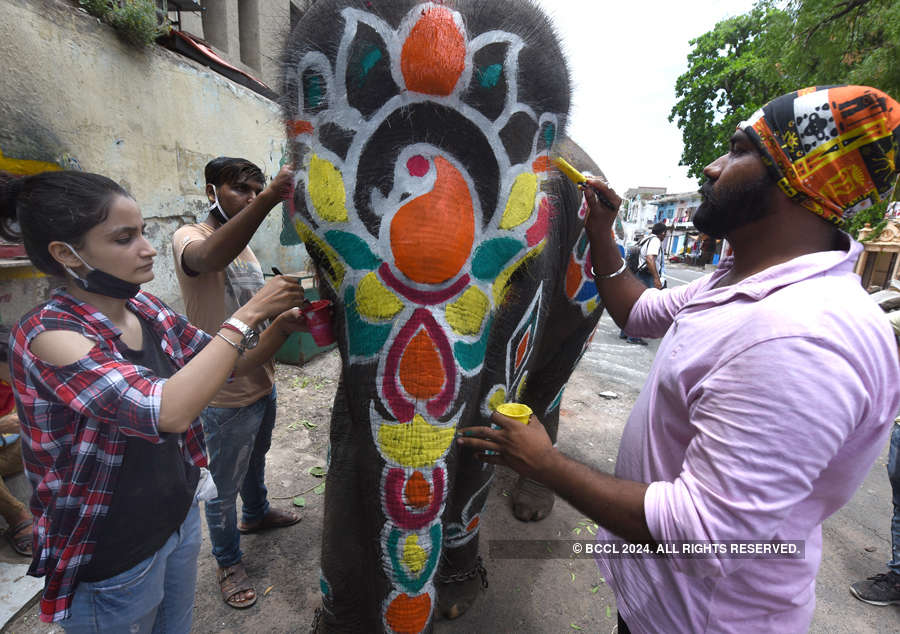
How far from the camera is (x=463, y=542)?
2.08 meters

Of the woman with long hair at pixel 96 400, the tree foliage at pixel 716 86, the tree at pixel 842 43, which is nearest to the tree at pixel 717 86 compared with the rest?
the tree foliage at pixel 716 86

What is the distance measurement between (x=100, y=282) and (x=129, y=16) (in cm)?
433

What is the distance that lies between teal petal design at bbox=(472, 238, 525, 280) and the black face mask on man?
0.97 m

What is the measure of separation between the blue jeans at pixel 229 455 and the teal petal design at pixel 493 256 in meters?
1.41

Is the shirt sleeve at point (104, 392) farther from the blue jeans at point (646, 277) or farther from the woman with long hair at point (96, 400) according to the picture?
the blue jeans at point (646, 277)

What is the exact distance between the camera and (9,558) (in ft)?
7.93

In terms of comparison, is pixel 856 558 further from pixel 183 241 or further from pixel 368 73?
pixel 183 241

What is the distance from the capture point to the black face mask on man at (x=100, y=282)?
1.15 meters

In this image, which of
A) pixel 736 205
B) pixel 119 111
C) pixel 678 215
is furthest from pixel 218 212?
pixel 678 215

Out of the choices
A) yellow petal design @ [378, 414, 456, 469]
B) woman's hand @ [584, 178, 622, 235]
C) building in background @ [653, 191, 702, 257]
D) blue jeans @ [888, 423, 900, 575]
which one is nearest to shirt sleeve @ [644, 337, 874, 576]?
yellow petal design @ [378, 414, 456, 469]

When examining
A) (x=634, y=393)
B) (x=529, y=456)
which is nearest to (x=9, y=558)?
(x=529, y=456)

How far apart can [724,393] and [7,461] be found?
3.61 meters

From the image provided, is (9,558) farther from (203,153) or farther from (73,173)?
(203,153)

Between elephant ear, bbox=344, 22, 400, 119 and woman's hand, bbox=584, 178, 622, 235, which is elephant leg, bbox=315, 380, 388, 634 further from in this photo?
woman's hand, bbox=584, 178, 622, 235
